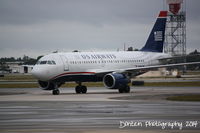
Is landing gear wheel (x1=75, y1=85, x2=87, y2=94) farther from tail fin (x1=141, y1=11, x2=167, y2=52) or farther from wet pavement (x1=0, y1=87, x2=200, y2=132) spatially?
wet pavement (x1=0, y1=87, x2=200, y2=132)

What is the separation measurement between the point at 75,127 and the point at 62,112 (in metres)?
7.25

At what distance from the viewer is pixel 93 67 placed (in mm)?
53344

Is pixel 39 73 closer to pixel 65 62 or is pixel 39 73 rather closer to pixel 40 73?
pixel 40 73

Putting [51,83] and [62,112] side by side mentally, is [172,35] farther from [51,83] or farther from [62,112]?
[62,112]

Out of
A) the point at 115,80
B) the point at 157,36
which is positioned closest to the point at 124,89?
the point at 115,80

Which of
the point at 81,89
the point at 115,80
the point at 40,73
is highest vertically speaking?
the point at 40,73

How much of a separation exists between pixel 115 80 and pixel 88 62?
4.57 m

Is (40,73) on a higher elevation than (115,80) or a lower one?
higher

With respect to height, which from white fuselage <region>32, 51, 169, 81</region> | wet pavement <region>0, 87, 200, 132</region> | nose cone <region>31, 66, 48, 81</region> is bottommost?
wet pavement <region>0, 87, 200, 132</region>

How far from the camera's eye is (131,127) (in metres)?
21.5

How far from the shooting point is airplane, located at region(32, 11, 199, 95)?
50.1 meters

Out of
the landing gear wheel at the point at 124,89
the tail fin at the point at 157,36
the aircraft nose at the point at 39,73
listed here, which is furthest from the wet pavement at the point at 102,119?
the tail fin at the point at 157,36

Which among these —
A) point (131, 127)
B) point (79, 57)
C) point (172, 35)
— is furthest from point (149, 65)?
point (172, 35)

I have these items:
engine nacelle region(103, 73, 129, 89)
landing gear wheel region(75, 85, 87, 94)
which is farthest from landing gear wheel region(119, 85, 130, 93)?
landing gear wheel region(75, 85, 87, 94)
